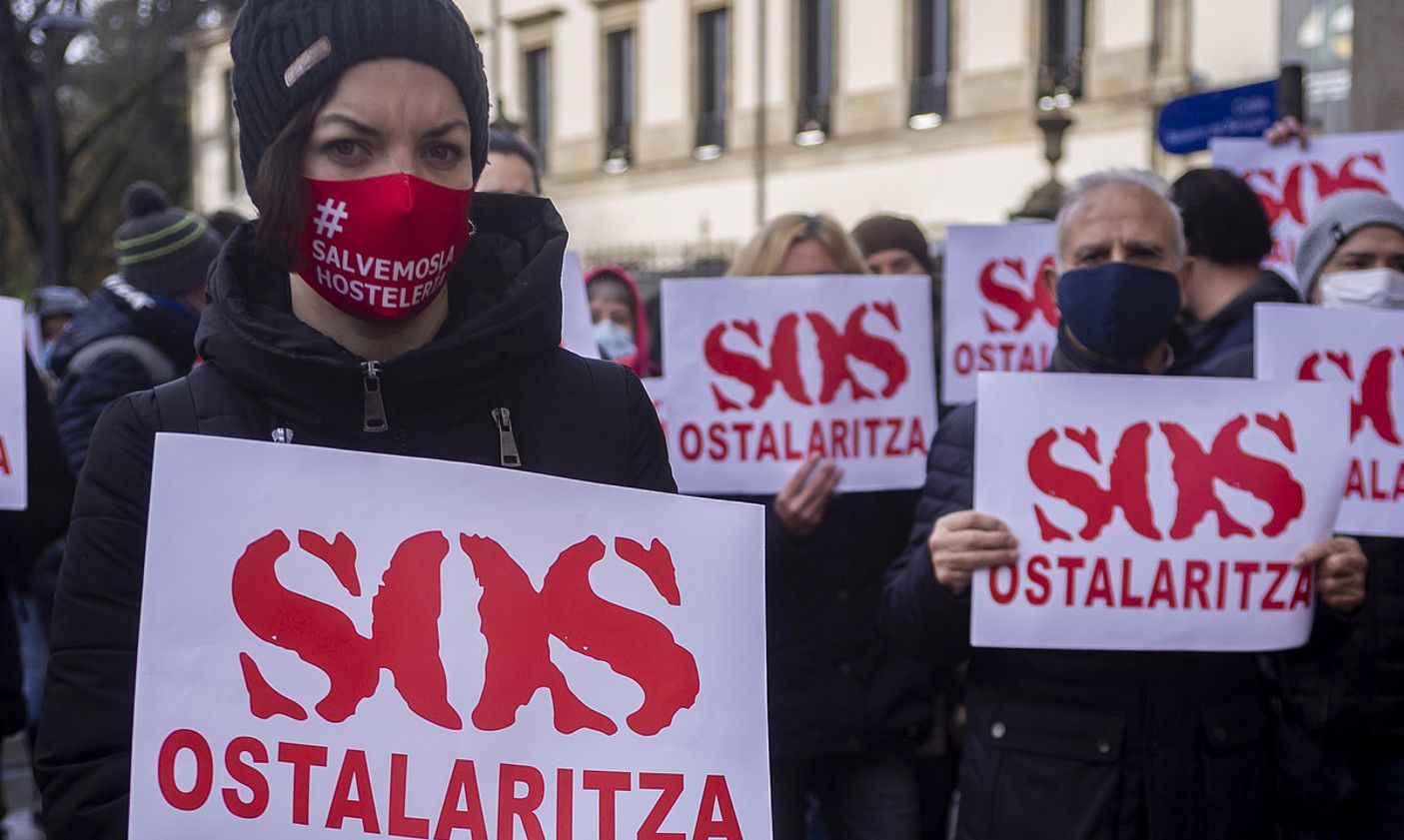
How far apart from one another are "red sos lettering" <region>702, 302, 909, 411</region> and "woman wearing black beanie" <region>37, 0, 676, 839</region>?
2.04 m

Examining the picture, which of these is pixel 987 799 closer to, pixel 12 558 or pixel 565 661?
pixel 565 661

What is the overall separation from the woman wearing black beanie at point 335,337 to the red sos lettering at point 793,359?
204 cm

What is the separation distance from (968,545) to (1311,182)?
3209 mm

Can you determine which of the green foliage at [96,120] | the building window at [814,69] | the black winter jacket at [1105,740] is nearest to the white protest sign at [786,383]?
the black winter jacket at [1105,740]

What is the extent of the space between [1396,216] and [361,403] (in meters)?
2.86

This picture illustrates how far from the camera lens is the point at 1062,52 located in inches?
904

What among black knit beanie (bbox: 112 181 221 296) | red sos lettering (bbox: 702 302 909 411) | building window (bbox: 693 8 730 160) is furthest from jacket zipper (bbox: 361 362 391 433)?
building window (bbox: 693 8 730 160)

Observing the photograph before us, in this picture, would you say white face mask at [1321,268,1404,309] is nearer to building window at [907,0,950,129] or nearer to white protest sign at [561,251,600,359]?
white protest sign at [561,251,600,359]

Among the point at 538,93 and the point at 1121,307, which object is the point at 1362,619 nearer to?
the point at 1121,307

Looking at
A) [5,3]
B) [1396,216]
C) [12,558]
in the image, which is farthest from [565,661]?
[5,3]

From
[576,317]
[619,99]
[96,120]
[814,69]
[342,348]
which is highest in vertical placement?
[619,99]

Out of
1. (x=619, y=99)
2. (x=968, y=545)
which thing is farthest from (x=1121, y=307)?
(x=619, y=99)

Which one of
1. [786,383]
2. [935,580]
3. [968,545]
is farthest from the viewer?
[786,383]

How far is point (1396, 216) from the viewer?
12.4 feet
